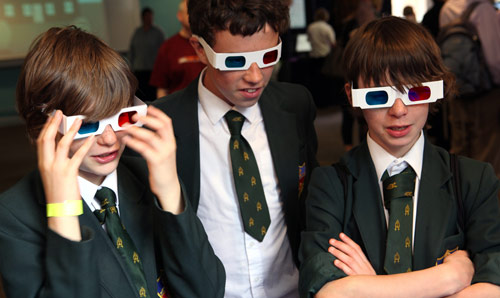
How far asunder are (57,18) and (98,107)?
11315 millimetres

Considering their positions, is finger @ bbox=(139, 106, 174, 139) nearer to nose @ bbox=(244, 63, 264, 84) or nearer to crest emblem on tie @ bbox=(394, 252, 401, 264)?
nose @ bbox=(244, 63, 264, 84)

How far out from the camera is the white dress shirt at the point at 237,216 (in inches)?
84.7

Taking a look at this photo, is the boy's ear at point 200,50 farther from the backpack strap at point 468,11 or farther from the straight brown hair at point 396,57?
the backpack strap at point 468,11

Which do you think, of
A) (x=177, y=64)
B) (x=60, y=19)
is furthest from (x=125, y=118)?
(x=60, y=19)

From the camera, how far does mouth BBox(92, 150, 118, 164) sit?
66.1 inches

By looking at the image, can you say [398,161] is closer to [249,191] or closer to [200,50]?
[249,191]

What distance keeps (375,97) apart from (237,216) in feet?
2.06

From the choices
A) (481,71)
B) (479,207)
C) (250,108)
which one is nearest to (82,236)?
(250,108)

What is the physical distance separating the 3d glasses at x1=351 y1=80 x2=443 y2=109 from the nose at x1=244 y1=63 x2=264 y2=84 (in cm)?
33

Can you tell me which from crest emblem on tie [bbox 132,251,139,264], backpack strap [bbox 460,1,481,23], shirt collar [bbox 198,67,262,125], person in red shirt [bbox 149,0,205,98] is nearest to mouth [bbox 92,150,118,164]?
crest emblem on tie [bbox 132,251,139,264]

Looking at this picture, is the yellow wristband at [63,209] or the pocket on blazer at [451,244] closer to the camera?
the yellow wristband at [63,209]

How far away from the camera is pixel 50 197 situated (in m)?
1.55

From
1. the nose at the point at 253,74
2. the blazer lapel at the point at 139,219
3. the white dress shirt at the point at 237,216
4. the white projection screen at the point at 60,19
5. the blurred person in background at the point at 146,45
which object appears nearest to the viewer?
the blazer lapel at the point at 139,219

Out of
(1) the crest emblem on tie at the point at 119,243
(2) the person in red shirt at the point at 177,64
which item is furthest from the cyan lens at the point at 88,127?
(2) the person in red shirt at the point at 177,64
